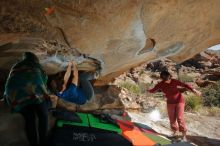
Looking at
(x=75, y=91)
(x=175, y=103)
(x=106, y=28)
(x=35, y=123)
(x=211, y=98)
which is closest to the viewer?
(x=35, y=123)

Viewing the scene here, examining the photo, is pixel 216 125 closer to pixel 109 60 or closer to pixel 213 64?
pixel 109 60

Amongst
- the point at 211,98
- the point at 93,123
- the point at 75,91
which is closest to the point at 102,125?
the point at 93,123

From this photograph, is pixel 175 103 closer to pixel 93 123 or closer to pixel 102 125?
pixel 102 125

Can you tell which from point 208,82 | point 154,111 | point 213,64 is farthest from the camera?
point 213,64

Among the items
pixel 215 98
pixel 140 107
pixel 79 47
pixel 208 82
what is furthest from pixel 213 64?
pixel 79 47

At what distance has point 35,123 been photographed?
4.08 m

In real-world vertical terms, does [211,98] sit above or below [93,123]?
above

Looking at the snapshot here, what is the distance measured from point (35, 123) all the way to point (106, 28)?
222 cm

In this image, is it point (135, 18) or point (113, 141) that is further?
point (135, 18)

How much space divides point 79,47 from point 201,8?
8.56 ft

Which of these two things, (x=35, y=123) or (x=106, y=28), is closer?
(x=35, y=123)

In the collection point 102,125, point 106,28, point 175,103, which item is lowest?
point 102,125

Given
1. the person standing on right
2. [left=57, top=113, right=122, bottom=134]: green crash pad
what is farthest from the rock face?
[left=57, top=113, right=122, bottom=134]: green crash pad

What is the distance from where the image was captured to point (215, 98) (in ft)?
54.6
